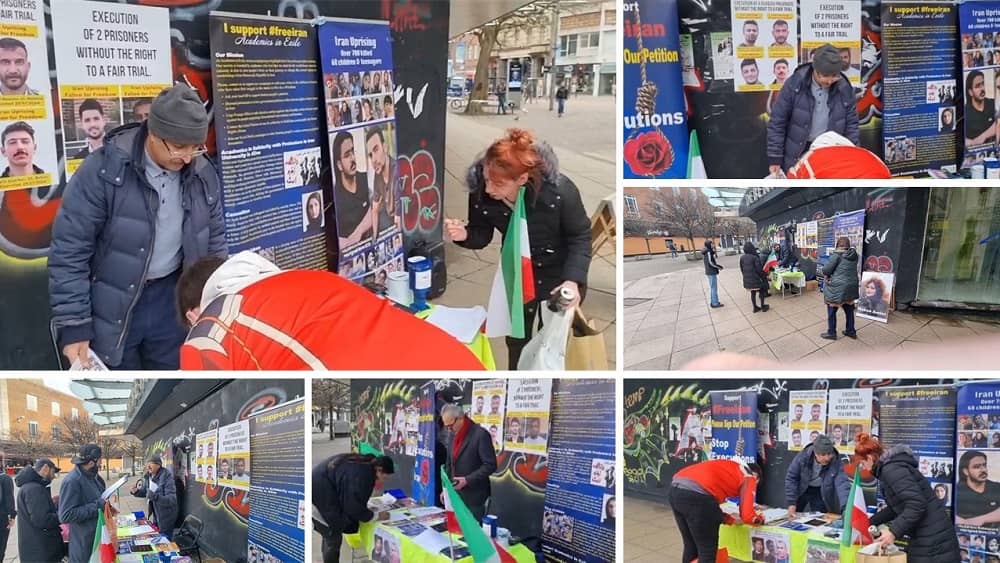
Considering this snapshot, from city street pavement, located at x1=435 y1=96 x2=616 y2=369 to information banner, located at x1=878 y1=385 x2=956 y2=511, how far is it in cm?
105

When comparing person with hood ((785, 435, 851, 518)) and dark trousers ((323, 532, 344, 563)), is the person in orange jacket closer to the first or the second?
dark trousers ((323, 532, 344, 563))

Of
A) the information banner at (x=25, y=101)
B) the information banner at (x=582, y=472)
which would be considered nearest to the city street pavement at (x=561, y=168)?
the information banner at (x=582, y=472)

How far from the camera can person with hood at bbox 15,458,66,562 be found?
288cm

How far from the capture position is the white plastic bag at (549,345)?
2957 mm

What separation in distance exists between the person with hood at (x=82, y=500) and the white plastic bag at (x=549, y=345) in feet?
5.19

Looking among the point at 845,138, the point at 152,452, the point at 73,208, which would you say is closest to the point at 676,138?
the point at 845,138

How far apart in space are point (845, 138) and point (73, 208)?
267 centimetres

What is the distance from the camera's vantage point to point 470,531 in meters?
2.96

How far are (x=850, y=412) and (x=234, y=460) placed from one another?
2301 millimetres

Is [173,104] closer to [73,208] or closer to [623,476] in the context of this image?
[73,208]

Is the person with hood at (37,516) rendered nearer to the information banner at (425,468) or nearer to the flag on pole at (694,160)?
the information banner at (425,468)

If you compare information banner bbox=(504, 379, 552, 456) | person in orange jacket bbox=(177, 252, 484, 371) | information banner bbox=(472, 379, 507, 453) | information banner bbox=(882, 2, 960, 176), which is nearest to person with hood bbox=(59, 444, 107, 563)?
person in orange jacket bbox=(177, 252, 484, 371)

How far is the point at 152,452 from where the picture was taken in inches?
116

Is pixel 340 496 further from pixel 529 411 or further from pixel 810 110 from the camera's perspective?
pixel 810 110
